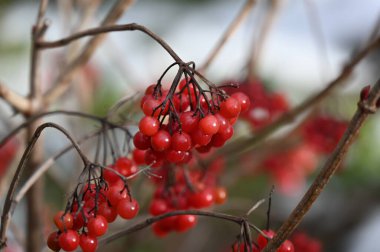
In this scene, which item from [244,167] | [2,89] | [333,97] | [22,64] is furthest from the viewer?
[22,64]

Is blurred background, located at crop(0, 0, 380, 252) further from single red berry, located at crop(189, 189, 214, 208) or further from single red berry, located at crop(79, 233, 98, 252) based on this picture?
single red berry, located at crop(79, 233, 98, 252)

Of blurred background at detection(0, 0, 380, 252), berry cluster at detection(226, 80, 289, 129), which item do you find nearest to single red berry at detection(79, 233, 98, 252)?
berry cluster at detection(226, 80, 289, 129)

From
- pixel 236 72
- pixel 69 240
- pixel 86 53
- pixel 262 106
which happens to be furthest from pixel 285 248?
pixel 236 72

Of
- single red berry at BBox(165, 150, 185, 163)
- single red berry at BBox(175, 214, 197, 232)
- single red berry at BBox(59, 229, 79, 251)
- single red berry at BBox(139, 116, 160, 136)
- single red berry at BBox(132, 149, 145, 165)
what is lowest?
single red berry at BBox(175, 214, 197, 232)

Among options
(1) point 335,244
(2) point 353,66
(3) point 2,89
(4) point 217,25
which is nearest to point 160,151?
(3) point 2,89

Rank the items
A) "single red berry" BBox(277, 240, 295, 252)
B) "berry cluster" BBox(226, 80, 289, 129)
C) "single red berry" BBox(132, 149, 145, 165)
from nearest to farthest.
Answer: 1. "single red berry" BBox(277, 240, 295, 252)
2. "single red berry" BBox(132, 149, 145, 165)
3. "berry cluster" BBox(226, 80, 289, 129)

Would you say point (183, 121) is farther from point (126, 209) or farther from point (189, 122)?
point (126, 209)

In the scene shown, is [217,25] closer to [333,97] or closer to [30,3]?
[30,3]
